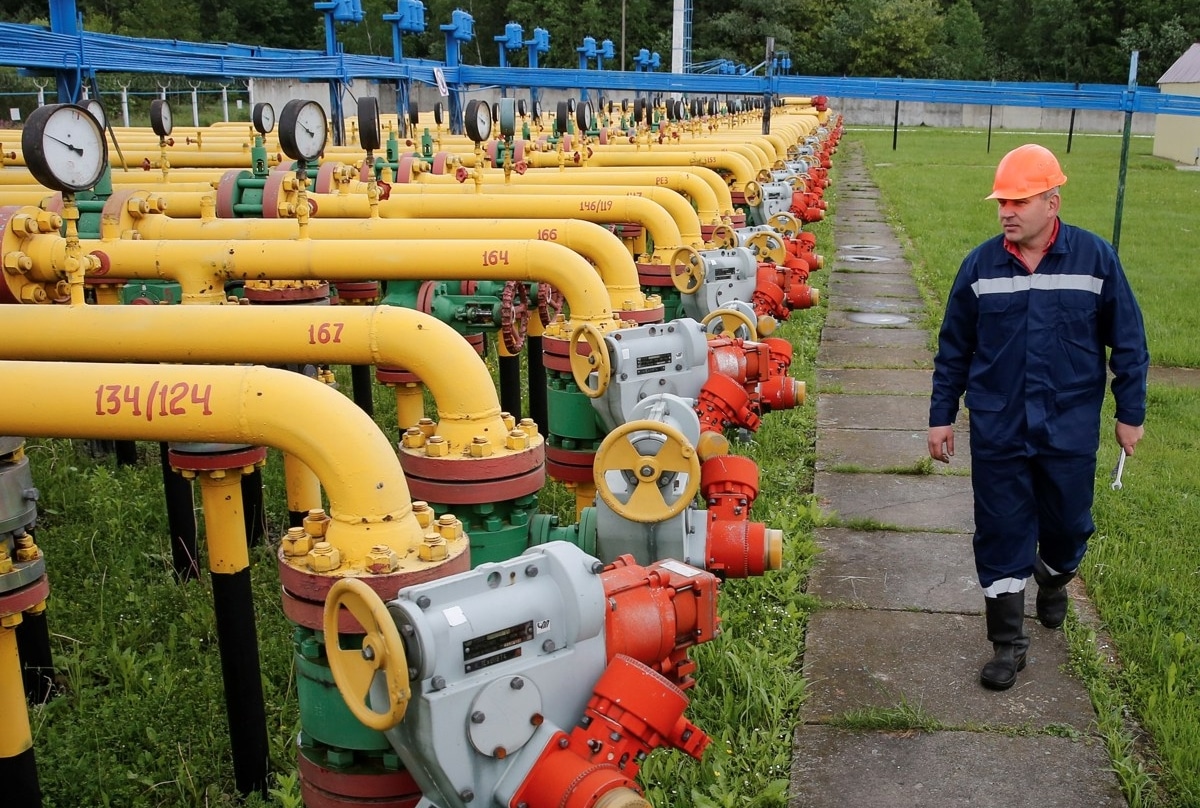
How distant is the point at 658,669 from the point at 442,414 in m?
0.83

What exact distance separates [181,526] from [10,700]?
1913 mm

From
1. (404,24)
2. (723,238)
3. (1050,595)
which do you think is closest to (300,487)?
(1050,595)

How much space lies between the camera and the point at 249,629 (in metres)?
3.03

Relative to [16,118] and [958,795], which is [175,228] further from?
[16,118]

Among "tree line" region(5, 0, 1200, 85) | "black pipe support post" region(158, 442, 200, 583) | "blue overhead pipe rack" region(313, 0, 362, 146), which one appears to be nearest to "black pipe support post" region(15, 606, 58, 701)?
"black pipe support post" region(158, 442, 200, 583)

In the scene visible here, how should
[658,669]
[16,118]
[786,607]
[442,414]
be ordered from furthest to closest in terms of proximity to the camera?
[16,118] < [786,607] < [442,414] < [658,669]

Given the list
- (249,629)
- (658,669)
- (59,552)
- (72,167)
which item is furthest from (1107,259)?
(59,552)

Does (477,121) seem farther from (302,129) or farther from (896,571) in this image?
(896,571)

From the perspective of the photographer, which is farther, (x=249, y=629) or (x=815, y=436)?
(x=815, y=436)

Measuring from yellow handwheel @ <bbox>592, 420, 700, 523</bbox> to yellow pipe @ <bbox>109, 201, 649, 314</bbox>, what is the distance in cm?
148

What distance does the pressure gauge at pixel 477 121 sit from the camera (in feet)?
21.5

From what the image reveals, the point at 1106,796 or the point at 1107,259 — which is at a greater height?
the point at 1107,259

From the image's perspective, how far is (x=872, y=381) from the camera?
24.1 feet

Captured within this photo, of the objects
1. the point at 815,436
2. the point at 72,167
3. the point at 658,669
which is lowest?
the point at 815,436
